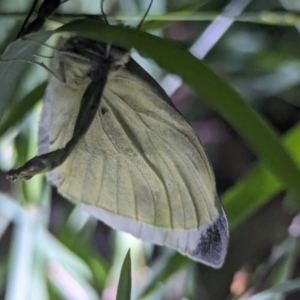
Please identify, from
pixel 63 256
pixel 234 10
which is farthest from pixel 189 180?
pixel 63 256

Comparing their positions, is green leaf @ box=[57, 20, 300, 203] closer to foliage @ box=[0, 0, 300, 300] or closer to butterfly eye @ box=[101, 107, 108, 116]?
foliage @ box=[0, 0, 300, 300]

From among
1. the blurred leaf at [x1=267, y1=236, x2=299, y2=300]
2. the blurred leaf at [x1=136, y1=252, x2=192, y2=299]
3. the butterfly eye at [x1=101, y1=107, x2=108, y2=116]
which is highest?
the butterfly eye at [x1=101, y1=107, x2=108, y2=116]

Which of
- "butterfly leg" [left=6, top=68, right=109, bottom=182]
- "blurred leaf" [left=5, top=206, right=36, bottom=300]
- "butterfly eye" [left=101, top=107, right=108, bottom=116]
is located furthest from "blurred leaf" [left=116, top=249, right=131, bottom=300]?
"blurred leaf" [left=5, top=206, right=36, bottom=300]

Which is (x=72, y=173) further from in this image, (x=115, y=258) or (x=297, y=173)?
(x=297, y=173)

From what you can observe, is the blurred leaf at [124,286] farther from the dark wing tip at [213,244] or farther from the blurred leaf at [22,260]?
the blurred leaf at [22,260]

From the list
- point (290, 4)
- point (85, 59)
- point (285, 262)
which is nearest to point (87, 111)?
point (85, 59)

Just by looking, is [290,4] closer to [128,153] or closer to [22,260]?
[128,153]

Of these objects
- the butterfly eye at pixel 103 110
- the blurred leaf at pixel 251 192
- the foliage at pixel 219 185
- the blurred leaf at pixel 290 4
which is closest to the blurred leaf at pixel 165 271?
the foliage at pixel 219 185
